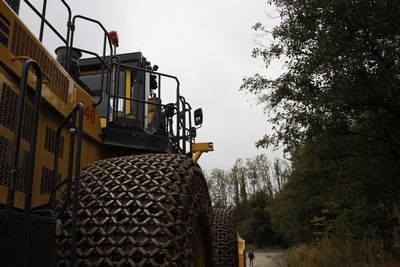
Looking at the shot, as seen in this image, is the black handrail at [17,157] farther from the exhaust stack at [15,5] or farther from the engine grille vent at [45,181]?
the exhaust stack at [15,5]

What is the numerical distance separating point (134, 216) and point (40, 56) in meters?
1.22

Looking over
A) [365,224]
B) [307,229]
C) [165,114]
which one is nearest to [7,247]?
[165,114]

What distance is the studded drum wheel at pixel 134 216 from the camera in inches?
82.4

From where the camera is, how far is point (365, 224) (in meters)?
14.1

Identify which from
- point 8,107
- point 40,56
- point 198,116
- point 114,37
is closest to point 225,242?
point 198,116

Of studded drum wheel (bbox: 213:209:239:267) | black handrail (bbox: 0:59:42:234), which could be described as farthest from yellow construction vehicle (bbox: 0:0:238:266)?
studded drum wheel (bbox: 213:209:239:267)

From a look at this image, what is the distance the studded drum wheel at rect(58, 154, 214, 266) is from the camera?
2.09 meters

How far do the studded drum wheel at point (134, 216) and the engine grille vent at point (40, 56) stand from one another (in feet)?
1.99

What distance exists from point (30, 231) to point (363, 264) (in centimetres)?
865

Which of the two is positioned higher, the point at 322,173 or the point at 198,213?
the point at 322,173

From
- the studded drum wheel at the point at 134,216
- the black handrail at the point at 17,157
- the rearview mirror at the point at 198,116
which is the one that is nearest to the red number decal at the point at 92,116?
the studded drum wheel at the point at 134,216

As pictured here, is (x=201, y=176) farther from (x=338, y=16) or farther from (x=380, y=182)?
(x=380, y=182)

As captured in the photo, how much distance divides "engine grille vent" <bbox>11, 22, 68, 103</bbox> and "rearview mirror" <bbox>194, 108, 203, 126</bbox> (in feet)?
8.72

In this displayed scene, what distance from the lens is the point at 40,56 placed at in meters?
2.43
